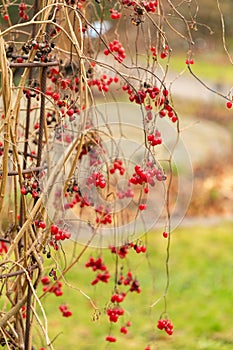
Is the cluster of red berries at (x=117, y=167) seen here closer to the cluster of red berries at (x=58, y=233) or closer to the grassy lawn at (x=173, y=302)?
the cluster of red berries at (x=58, y=233)

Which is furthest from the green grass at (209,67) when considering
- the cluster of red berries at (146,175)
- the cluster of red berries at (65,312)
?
the cluster of red berries at (146,175)

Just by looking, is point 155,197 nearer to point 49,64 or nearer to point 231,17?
point 49,64

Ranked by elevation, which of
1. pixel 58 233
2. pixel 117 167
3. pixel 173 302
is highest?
pixel 117 167

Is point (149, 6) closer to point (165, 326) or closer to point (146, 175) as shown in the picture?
point (146, 175)

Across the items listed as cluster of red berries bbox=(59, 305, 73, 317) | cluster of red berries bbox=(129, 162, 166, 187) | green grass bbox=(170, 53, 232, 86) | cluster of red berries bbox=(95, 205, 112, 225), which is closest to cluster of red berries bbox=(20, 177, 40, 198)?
cluster of red berries bbox=(129, 162, 166, 187)

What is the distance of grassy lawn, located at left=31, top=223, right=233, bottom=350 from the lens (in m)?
3.69

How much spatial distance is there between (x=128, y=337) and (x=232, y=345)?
1.71 ft

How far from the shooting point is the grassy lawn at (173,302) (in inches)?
145

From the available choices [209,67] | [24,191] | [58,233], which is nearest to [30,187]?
[24,191]

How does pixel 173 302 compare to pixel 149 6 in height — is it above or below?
below

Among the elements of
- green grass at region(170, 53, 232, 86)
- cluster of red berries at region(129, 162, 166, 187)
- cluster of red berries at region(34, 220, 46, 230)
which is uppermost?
green grass at region(170, 53, 232, 86)

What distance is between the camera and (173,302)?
425 cm

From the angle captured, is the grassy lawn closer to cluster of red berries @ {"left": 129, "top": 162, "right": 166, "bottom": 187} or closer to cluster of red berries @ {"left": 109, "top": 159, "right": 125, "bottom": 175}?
cluster of red berries @ {"left": 109, "top": 159, "right": 125, "bottom": 175}

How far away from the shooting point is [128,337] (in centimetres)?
377
